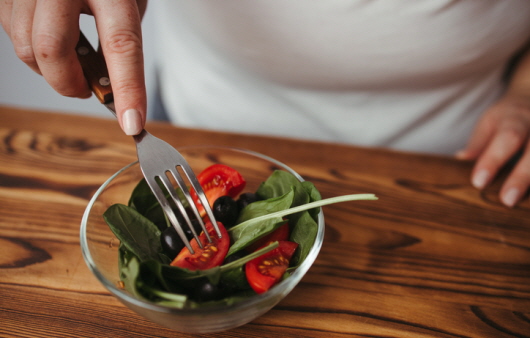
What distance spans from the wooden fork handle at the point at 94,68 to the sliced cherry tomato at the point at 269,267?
0.35 meters

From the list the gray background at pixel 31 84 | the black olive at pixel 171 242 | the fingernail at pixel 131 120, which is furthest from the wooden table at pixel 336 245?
the gray background at pixel 31 84

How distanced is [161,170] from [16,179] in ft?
1.43

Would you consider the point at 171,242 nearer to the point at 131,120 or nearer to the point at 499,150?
the point at 131,120

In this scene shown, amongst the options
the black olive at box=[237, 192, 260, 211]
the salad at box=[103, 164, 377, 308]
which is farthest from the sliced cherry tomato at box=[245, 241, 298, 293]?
the black olive at box=[237, 192, 260, 211]

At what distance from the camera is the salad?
52 cm

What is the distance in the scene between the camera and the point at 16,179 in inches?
33.6

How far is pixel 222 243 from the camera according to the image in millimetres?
603

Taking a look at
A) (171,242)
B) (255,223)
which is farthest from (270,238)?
(171,242)

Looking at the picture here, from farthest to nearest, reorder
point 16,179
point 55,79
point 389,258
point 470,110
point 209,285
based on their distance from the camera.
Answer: point 470,110
point 16,179
point 389,258
point 55,79
point 209,285

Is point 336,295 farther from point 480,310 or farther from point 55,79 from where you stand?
point 55,79

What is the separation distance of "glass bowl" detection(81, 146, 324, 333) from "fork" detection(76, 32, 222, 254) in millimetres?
86

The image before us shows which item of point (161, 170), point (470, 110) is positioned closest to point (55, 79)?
point (161, 170)

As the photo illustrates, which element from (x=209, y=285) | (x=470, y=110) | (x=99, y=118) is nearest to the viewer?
(x=209, y=285)

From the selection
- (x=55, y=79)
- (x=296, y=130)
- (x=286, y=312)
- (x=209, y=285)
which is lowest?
(x=296, y=130)
